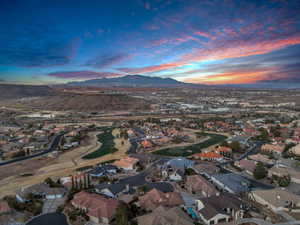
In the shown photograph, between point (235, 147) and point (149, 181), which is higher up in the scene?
point (235, 147)

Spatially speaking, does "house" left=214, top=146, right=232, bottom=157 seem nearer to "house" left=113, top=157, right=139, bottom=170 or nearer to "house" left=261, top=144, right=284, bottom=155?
"house" left=261, top=144, right=284, bottom=155

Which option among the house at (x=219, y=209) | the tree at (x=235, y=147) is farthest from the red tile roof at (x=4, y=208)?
the tree at (x=235, y=147)

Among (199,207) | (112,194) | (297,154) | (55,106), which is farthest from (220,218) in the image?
(55,106)

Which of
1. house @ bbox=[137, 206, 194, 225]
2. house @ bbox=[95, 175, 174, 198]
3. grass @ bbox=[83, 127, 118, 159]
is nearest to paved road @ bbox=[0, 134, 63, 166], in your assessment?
grass @ bbox=[83, 127, 118, 159]

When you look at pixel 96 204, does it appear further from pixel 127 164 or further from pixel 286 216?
pixel 286 216

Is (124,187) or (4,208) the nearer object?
(4,208)

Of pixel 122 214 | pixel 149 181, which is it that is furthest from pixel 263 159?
pixel 122 214

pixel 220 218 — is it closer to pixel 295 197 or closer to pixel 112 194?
pixel 295 197

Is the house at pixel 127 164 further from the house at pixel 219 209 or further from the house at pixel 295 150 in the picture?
the house at pixel 295 150
